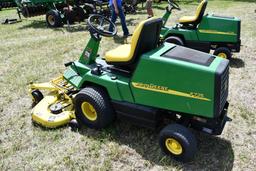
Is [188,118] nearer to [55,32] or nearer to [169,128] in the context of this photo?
[169,128]

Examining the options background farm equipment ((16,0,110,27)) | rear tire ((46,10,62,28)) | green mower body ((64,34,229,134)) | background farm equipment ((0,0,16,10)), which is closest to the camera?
green mower body ((64,34,229,134))

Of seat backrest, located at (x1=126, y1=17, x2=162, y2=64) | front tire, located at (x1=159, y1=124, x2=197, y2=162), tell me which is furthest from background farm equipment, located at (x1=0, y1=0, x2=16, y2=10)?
front tire, located at (x1=159, y1=124, x2=197, y2=162)

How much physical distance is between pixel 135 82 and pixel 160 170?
97 centimetres

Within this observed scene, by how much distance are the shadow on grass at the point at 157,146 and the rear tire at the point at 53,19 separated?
265 inches

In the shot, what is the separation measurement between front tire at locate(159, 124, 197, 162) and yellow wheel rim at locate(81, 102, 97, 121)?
976mm

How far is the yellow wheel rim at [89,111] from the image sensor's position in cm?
352

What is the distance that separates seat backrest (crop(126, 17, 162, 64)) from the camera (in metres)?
2.99

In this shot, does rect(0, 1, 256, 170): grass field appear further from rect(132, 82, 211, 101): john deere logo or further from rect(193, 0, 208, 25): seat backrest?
rect(193, 0, 208, 25): seat backrest

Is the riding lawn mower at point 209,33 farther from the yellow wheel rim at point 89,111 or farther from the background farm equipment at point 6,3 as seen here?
the background farm equipment at point 6,3

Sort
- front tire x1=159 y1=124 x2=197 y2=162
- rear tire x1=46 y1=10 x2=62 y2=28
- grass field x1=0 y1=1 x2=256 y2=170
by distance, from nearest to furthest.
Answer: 1. front tire x1=159 y1=124 x2=197 y2=162
2. grass field x1=0 y1=1 x2=256 y2=170
3. rear tire x1=46 y1=10 x2=62 y2=28

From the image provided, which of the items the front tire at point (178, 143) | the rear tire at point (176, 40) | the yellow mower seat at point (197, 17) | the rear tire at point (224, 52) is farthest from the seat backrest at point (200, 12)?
the front tire at point (178, 143)

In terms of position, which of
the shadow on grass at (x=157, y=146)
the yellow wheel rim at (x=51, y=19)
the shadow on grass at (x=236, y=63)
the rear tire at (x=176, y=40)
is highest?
the yellow wheel rim at (x=51, y=19)

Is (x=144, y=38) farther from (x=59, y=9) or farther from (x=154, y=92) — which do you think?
(x=59, y=9)

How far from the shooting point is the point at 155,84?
2955 millimetres
